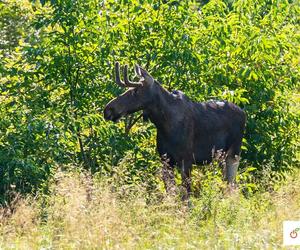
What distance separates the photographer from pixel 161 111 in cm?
1227

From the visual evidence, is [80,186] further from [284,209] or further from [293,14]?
[293,14]

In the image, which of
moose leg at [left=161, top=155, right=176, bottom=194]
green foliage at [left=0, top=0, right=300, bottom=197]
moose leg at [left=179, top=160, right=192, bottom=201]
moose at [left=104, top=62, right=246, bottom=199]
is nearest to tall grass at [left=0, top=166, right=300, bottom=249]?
moose leg at [left=161, top=155, right=176, bottom=194]

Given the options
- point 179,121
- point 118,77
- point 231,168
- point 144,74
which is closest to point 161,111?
point 179,121

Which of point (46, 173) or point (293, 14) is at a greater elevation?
point (293, 14)

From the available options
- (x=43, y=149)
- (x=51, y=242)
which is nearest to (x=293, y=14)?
(x=43, y=149)

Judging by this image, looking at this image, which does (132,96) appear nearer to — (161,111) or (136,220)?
(161,111)

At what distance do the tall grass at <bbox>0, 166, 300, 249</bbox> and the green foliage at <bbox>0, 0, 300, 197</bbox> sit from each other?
4.98 feet

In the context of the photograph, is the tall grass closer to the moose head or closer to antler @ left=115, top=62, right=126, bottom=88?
the moose head

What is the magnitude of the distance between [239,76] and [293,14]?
1.61 meters

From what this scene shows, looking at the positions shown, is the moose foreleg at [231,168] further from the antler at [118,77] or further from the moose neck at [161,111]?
the antler at [118,77]

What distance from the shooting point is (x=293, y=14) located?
1445cm

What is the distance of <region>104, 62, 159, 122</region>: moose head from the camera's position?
11.9m

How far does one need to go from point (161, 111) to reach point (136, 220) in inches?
110

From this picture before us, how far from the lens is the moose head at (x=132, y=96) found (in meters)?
11.9
